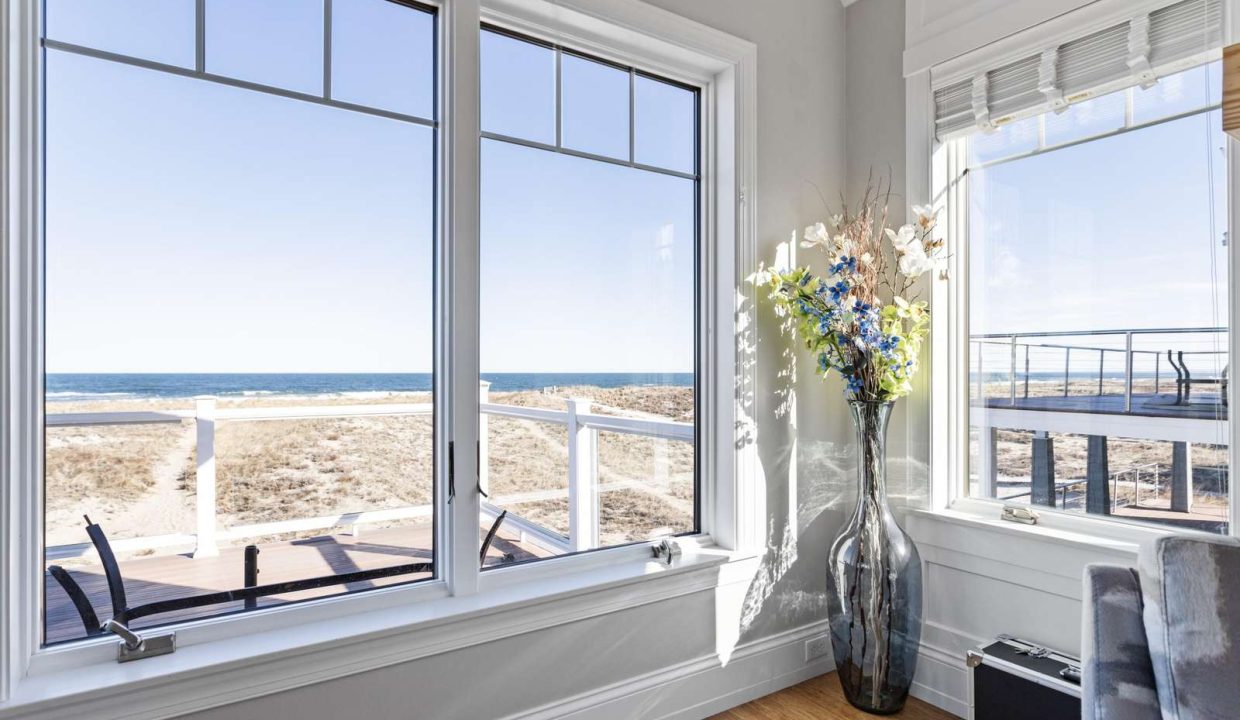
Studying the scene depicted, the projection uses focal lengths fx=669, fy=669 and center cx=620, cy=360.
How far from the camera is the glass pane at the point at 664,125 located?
235cm

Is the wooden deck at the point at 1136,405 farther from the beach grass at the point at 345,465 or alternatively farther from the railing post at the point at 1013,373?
the beach grass at the point at 345,465

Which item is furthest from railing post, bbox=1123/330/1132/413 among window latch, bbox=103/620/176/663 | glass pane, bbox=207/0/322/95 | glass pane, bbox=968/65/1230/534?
window latch, bbox=103/620/176/663

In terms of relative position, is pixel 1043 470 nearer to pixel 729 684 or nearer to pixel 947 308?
pixel 947 308

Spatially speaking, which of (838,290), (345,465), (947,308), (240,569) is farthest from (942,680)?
(240,569)

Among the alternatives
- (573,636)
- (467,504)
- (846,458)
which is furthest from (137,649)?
(846,458)

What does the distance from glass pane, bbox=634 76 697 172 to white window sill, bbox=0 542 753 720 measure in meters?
1.42

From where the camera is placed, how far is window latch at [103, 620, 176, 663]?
1.50 meters

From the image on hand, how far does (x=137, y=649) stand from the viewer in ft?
4.95

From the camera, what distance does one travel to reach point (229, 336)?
166 centimetres

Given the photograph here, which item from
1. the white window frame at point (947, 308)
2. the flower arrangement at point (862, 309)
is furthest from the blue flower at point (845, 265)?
the white window frame at point (947, 308)

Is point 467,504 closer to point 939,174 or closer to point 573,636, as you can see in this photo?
point 573,636

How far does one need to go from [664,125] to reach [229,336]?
1.57 meters

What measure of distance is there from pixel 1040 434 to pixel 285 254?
2395 mm

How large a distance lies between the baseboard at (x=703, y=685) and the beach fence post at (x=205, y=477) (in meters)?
0.95
